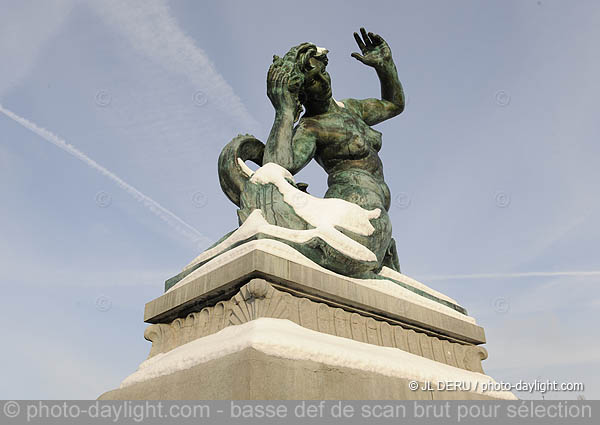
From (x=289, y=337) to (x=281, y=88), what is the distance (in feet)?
9.54

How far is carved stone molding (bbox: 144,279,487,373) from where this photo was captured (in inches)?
156

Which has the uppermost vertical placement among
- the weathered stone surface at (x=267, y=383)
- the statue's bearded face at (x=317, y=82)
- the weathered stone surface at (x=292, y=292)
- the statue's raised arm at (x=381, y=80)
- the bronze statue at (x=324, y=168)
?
the statue's raised arm at (x=381, y=80)

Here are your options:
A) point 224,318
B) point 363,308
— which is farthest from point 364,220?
point 224,318

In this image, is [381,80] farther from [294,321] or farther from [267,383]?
[267,383]

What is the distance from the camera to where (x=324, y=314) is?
4.32m

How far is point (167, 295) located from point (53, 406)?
173 cm

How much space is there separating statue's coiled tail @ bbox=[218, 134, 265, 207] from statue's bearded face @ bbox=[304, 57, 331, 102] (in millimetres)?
875

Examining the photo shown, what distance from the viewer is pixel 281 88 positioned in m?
5.46

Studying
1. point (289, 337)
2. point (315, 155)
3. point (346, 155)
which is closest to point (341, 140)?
point (346, 155)

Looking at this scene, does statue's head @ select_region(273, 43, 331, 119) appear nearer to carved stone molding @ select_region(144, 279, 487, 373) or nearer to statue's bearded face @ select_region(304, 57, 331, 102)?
statue's bearded face @ select_region(304, 57, 331, 102)

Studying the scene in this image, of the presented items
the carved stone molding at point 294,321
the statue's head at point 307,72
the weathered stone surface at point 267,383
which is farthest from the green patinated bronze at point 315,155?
the weathered stone surface at point 267,383

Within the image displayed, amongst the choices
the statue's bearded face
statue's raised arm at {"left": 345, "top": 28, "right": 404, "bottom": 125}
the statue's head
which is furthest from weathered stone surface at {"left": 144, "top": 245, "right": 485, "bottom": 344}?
statue's raised arm at {"left": 345, "top": 28, "right": 404, "bottom": 125}

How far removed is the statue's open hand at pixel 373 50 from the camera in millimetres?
6871

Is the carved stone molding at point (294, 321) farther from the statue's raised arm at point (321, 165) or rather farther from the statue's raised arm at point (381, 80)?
the statue's raised arm at point (381, 80)
